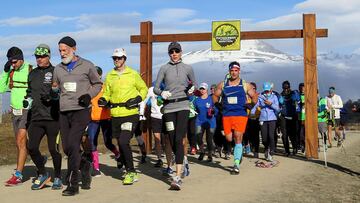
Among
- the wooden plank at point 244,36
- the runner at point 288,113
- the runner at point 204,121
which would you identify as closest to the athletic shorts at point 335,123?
the runner at point 288,113

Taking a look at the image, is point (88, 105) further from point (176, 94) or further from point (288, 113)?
point (288, 113)

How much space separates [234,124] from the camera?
9.83 m

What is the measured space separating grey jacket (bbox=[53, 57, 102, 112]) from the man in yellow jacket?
587 millimetres

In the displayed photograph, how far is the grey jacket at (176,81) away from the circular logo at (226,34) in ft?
17.1

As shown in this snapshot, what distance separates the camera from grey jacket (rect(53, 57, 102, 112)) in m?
7.60

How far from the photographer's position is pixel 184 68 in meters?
8.59

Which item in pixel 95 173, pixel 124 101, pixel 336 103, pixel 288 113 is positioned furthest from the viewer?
pixel 336 103

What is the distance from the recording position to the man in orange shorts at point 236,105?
9758 millimetres

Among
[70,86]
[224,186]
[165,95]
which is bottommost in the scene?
[224,186]

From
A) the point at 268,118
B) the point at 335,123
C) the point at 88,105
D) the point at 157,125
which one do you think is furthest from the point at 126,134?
the point at 335,123

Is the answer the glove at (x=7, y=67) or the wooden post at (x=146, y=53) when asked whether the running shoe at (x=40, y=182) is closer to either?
the glove at (x=7, y=67)

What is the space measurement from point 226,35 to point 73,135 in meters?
7.07

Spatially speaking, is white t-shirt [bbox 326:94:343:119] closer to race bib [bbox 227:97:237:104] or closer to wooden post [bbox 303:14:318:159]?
wooden post [bbox 303:14:318:159]

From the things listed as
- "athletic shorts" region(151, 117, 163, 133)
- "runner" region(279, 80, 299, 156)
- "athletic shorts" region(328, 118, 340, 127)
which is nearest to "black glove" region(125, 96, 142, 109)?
"athletic shorts" region(151, 117, 163, 133)
